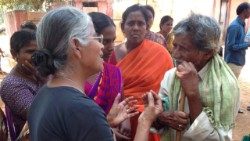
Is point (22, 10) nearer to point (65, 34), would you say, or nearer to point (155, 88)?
point (155, 88)

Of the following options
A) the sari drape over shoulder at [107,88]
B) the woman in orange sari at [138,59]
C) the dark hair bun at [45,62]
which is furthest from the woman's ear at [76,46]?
the woman in orange sari at [138,59]

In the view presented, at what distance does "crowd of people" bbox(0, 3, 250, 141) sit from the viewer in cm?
132

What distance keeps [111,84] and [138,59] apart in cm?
68

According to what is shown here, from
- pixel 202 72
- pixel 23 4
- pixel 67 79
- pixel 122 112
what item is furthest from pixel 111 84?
pixel 23 4

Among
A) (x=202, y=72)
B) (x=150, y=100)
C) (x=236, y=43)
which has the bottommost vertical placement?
(x=236, y=43)

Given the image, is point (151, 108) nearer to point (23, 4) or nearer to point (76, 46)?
point (76, 46)

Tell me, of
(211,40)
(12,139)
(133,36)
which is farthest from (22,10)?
(211,40)

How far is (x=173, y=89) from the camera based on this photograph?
205 cm

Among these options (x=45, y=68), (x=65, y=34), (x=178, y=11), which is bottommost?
(x=178, y=11)

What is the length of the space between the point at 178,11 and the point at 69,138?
1544cm

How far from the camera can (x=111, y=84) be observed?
2.49 meters

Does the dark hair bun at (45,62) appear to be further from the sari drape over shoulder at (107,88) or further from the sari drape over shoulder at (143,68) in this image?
the sari drape over shoulder at (143,68)

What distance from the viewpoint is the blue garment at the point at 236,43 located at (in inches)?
215

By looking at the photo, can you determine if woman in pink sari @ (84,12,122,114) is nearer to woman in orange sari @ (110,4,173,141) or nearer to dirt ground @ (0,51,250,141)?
woman in orange sari @ (110,4,173,141)
